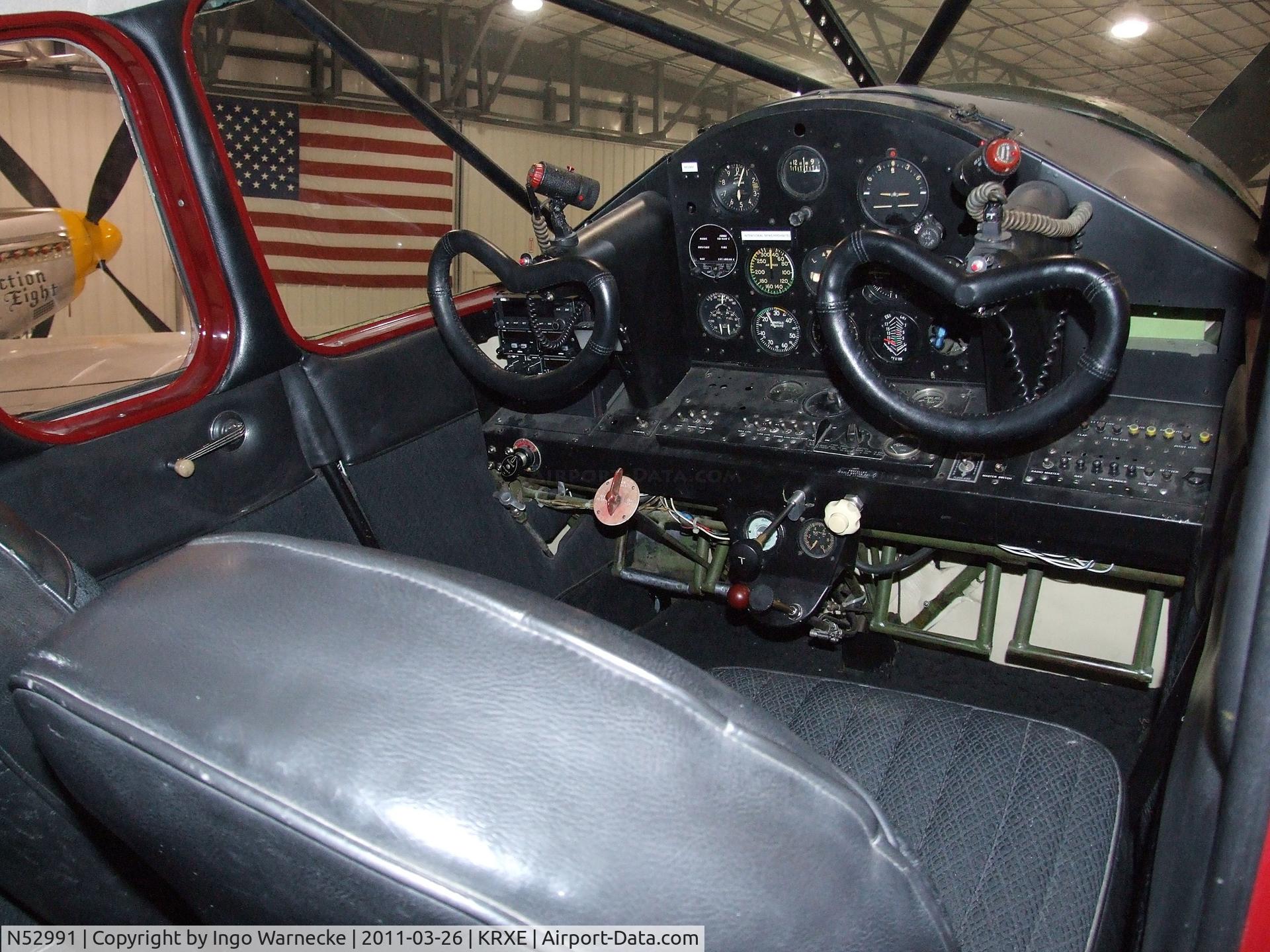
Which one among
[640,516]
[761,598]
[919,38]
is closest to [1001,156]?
[761,598]

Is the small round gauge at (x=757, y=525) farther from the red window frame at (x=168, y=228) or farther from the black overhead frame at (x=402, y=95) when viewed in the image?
the red window frame at (x=168, y=228)

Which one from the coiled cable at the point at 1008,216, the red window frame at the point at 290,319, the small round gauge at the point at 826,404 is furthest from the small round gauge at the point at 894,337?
the red window frame at the point at 290,319

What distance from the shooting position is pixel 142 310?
212 centimetres

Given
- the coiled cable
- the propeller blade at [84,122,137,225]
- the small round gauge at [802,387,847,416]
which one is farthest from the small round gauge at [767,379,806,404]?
the propeller blade at [84,122,137,225]

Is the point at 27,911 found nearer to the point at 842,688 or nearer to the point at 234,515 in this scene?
the point at 234,515

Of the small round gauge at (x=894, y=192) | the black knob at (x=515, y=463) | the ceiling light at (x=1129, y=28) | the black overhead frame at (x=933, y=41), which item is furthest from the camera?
the ceiling light at (x=1129, y=28)

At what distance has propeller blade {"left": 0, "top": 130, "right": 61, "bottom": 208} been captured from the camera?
6.39ft

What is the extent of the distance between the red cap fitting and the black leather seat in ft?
4.51

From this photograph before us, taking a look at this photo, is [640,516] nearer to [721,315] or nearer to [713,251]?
[721,315]

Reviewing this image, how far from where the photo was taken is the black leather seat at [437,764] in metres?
0.45

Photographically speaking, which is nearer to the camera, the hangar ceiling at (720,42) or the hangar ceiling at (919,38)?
the hangar ceiling at (720,42)

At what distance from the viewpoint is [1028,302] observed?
1779mm

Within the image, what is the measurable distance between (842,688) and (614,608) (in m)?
1.34

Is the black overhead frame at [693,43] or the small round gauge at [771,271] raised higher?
the black overhead frame at [693,43]
